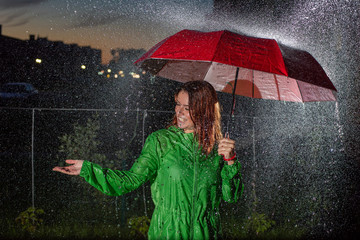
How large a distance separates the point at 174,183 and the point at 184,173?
0.28ft

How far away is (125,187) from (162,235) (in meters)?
0.37

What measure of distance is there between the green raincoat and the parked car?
20.8 metres

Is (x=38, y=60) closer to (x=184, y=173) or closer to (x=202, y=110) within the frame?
(x=202, y=110)

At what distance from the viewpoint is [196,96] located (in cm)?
232

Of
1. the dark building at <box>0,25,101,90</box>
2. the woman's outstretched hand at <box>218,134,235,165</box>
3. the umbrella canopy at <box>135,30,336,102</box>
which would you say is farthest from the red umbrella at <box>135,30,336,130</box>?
the dark building at <box>0,25,101,90</box>

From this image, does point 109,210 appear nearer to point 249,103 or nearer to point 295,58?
point 295,58

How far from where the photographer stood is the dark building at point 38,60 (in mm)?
33062

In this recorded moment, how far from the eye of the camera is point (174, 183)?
2.17 m

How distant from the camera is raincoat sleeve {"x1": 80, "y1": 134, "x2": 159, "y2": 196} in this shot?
2.16 meters

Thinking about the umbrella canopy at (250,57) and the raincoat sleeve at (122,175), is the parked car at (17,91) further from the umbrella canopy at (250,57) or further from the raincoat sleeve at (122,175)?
the raincoat sleeve at (122,175)

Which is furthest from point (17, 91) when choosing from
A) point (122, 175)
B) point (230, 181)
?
point (230, 181)

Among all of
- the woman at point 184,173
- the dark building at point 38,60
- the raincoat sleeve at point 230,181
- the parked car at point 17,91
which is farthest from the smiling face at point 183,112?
the dark building at point 38,60

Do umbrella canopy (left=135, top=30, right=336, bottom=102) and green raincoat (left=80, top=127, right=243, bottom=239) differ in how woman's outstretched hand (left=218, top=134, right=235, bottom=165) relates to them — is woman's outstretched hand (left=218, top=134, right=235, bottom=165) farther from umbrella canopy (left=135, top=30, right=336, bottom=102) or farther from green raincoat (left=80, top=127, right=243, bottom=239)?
umbrella canopy (left=135, top=30, right=336, bottom=102)

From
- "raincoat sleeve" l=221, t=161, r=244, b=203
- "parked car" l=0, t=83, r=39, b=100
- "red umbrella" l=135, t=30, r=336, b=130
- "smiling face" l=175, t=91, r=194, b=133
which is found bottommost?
"raincoat sleeve" l=221, t=161, r=244, b=203
